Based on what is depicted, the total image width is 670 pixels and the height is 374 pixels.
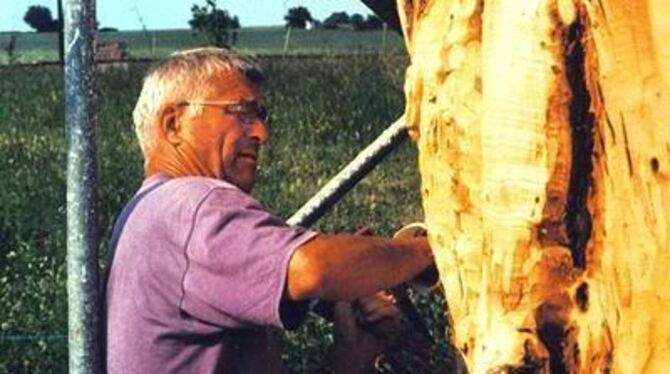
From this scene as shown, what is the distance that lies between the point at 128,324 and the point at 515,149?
1.00 m

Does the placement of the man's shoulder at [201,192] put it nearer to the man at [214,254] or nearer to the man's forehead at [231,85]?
the man at [214,254]

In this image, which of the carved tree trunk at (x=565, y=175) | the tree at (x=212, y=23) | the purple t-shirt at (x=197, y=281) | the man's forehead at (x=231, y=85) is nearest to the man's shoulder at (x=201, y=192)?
the purple t-shirt at (x=197, y=281)

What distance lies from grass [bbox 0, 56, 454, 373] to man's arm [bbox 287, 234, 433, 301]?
341 centimetres

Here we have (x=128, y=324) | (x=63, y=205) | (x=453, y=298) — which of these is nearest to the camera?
(x=453, y=298)

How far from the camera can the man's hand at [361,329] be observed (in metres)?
3.81

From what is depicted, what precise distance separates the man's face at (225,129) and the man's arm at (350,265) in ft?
1.31

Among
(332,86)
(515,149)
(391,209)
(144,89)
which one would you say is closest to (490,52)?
(515,149)

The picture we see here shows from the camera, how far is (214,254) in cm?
329

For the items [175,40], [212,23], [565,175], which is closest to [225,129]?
[565,175]

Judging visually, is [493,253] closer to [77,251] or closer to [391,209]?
[77,251]

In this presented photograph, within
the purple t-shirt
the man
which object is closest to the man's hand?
the man

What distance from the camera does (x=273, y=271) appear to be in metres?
3.23

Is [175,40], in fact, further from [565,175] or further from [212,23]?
[565,175]

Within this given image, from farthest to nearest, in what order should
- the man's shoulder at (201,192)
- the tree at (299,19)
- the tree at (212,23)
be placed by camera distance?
the tree at (299,19) < the tree at (212,23) < the man's shoulder at (201,192)
